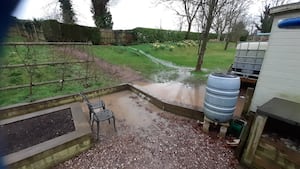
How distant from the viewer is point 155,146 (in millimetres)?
2826

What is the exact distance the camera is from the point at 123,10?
754 inches

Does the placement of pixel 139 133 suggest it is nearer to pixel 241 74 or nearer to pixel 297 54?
pixel 297 54

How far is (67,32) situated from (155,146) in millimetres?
11740

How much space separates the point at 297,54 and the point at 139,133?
2.92 m

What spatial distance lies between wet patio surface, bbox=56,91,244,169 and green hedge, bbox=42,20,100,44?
33.4 ft

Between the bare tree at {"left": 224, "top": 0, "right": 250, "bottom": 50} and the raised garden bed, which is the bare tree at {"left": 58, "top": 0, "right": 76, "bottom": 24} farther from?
the raised garden bed

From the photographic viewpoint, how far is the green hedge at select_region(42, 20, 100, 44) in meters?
11.0

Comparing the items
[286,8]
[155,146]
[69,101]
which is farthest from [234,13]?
[155,146]

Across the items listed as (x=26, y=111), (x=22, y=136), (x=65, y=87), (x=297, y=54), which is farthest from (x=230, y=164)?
(x=65, y=87)

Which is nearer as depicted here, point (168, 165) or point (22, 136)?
point (168, 165)

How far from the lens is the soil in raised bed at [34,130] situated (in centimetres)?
255

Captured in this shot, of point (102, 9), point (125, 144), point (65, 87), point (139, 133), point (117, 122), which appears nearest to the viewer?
point (125, 144)

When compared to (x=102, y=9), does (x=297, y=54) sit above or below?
below

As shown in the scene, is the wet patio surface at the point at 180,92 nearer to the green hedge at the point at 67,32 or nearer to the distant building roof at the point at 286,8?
the distant building roof at the point at 286,8
